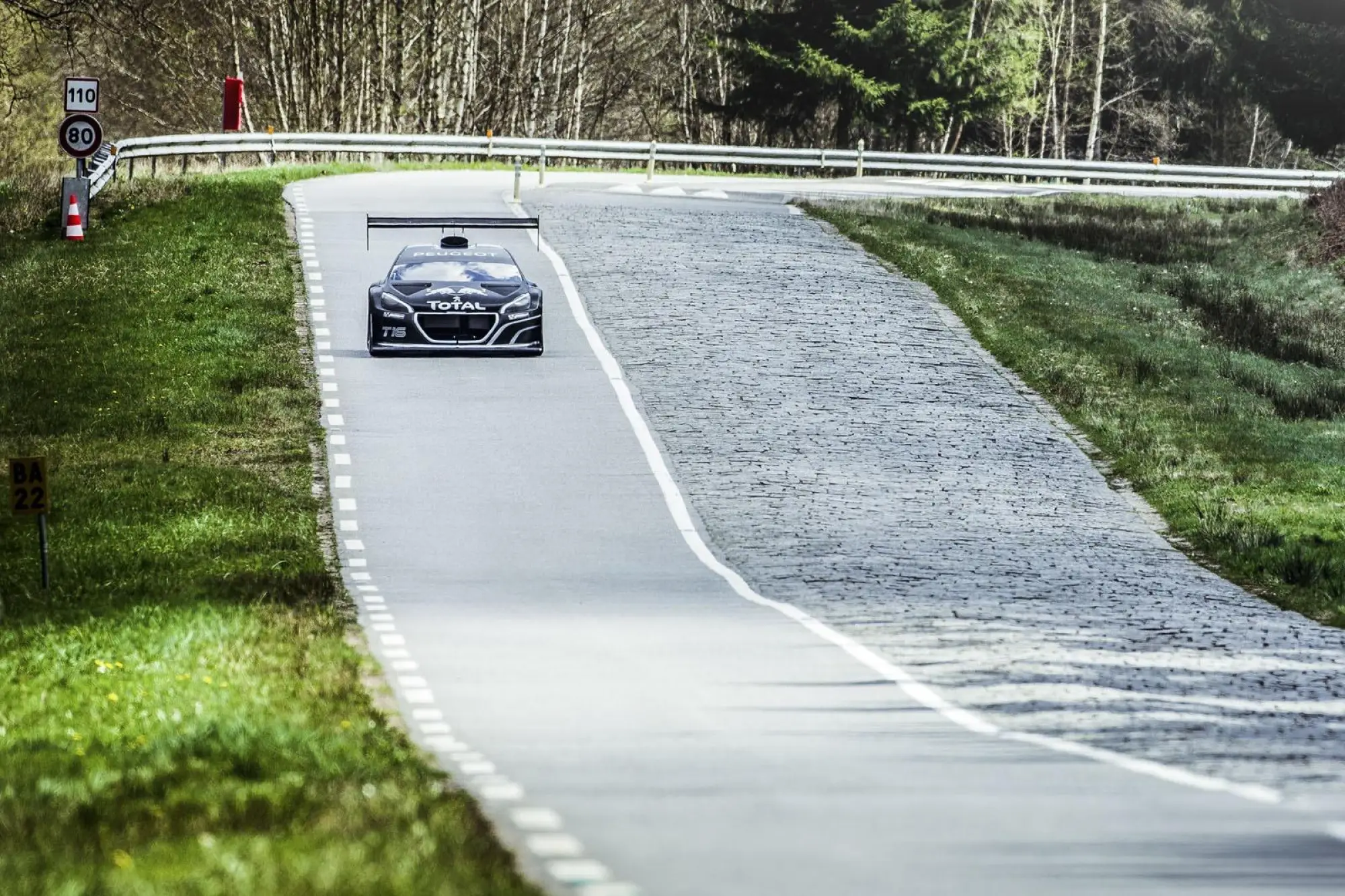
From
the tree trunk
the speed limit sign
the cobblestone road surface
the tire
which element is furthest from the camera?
the tree trunk

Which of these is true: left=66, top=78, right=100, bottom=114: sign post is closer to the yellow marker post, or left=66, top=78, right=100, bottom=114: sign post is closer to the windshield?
the windshield

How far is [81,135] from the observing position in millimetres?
34281

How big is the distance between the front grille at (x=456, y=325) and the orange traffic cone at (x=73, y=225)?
1117cm

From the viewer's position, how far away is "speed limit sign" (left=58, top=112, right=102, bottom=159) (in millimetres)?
34094

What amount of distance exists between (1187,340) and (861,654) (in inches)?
856

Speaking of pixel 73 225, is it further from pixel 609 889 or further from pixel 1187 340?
pixel 609 889

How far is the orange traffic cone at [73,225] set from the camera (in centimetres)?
3700

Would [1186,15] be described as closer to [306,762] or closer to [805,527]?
[805,527]

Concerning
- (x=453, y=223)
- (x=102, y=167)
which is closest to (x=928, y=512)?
(x=453, y=223)

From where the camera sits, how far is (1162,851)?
910 cm

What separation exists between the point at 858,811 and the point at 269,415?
57.3 ft

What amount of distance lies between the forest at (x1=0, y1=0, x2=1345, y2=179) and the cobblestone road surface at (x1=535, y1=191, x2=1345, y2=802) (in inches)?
827

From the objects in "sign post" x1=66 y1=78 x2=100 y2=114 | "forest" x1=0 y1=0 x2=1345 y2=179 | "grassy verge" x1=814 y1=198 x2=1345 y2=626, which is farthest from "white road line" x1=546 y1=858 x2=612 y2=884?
"forest" x1=0 y1=0 x2=1345 y2=179

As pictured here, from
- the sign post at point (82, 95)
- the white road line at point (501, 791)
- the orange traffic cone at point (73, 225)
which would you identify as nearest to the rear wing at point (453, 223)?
the sign post at point (82, 95)
